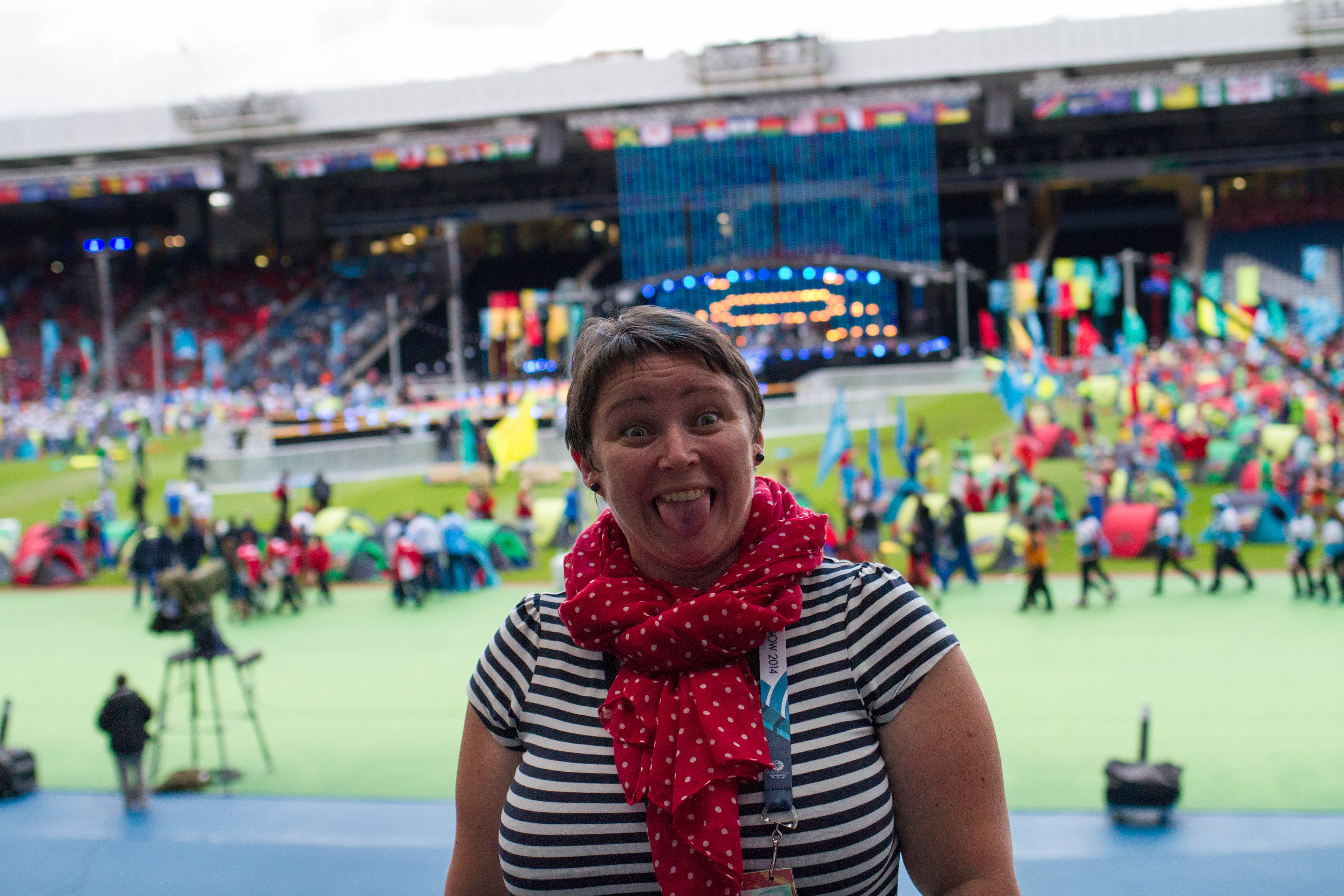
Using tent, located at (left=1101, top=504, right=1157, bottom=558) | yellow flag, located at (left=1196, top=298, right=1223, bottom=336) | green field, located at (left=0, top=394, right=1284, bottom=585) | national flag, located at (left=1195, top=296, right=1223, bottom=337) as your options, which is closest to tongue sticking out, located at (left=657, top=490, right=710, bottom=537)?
green field, located at (left=0, top=394, right=1284, bottom=585)

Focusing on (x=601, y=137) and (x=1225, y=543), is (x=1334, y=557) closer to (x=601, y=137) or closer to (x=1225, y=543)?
(x=1225, y=543)

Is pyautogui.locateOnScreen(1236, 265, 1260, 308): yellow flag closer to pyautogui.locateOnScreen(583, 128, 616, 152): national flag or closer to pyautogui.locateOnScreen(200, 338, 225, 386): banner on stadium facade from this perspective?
pyautogui.locateOnScreen(583, 128, 616, 152): national flag

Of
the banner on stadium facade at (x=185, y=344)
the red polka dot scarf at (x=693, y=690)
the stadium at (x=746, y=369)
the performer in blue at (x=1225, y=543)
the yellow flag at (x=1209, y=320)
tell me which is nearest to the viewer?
the red polka dot scarf at (x=693, y=690)

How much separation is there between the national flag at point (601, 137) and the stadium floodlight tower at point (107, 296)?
1698 cm

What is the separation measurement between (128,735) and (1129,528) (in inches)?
548

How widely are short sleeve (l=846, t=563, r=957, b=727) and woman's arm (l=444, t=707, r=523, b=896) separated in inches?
21.2

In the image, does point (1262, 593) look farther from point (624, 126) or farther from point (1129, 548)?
point (624, 126)

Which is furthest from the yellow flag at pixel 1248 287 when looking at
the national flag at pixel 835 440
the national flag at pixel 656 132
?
the national flag at pixel 656 132

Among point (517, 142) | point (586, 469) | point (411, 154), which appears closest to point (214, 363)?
point (411, 154)

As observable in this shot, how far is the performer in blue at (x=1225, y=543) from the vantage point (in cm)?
1435

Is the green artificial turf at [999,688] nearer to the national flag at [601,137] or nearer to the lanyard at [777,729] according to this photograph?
the lanyard at [777,729]

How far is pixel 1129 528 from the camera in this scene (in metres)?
17.6

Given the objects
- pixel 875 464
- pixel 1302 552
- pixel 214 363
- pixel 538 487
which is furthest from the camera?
pixel 214 363

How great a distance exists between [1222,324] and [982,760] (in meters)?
18.8
